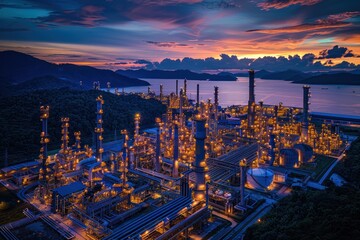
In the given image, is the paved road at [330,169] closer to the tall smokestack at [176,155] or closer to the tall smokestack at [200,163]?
the tall smokestack at [200,163]

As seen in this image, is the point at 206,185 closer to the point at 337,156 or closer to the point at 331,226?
the point at 331,226

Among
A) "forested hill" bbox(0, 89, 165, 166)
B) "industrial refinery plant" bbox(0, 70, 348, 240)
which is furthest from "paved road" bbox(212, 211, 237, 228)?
"forested hill" bbox(0, 89, 165, 166)

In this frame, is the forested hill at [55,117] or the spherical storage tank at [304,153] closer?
the spherical storage tank at [304,153]

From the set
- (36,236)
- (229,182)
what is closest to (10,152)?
(36,236)

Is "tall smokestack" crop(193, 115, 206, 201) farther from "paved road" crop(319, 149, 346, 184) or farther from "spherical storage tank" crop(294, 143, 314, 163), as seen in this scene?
"spherical storage tank" crop(294, 143, 314, 163)

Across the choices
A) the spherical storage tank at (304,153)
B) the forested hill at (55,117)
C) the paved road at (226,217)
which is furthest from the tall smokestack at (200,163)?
the forested hill at (55,117)
